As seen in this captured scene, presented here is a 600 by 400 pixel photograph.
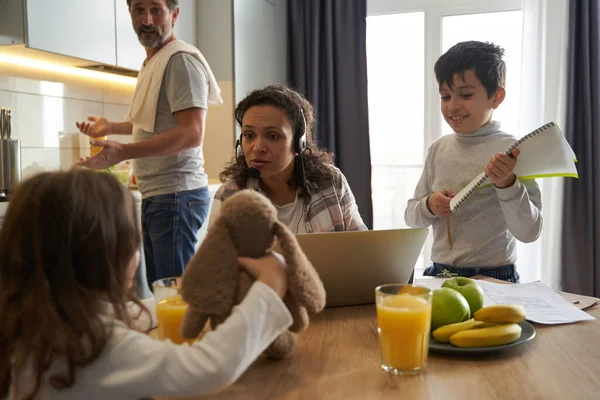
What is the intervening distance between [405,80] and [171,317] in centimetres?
293

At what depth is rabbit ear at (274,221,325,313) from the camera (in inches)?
28.9

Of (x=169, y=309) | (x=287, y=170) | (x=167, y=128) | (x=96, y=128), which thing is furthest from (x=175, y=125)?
(x=169, y=309)

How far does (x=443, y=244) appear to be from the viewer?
1747 millimetres

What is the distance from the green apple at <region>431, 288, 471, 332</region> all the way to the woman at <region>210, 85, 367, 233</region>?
630 mm

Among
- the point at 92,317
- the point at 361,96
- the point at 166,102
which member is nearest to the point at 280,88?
the point at 166,102

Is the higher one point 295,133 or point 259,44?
point 259,44

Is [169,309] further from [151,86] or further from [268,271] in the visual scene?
[151,86]

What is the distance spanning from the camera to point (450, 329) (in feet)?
2.94

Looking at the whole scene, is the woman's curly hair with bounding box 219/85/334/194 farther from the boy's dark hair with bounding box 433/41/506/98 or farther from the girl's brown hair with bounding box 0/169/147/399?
the girl's brown hair with bounding box 0/169/147/399

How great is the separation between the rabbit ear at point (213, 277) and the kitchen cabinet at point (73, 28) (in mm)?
1679

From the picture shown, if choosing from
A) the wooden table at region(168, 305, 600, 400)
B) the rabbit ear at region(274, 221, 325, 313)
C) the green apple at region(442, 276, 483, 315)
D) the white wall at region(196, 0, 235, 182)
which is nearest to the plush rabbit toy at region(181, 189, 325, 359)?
the rabbit ear at region(274, 221, 325, 313)

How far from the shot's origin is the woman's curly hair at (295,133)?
152 cm

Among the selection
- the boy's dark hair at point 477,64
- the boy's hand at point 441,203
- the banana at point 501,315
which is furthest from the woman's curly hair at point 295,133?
the banana at point 501,315

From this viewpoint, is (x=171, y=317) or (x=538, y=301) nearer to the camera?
(x=171, y=317)
